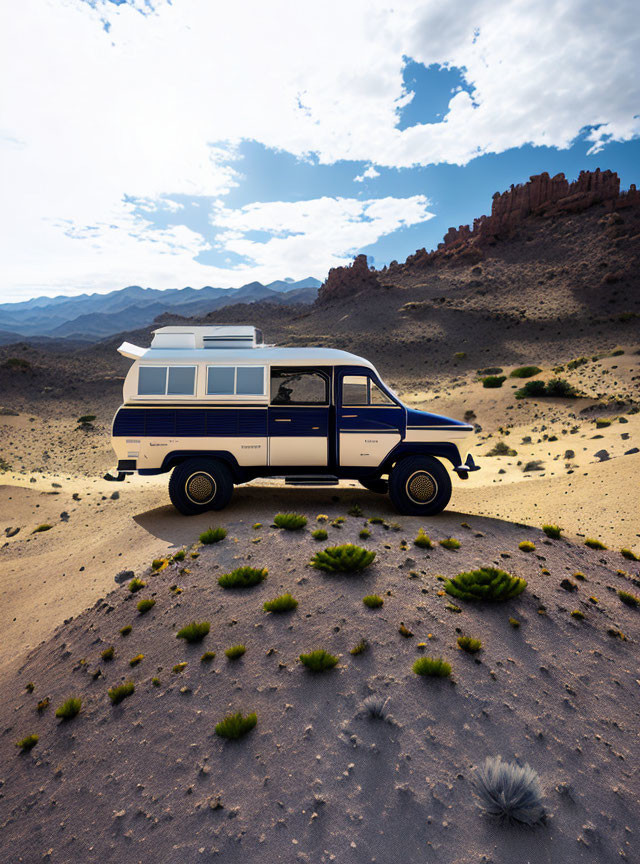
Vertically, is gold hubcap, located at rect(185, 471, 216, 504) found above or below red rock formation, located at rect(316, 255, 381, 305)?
below

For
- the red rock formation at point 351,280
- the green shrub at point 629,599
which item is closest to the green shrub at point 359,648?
the green shrub at point 629,599

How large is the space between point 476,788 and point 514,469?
590 inches

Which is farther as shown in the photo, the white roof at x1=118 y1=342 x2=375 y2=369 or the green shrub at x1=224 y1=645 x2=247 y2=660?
the white roof at x1=118 y1=342 x2=375 y2=369

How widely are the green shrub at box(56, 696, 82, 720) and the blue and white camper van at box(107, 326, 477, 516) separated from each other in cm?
510

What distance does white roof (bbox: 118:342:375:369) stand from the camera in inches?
380

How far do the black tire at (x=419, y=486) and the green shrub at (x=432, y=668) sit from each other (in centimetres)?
488

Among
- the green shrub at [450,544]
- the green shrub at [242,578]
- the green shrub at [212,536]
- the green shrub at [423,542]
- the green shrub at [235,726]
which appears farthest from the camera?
the green shrub at [212,536]

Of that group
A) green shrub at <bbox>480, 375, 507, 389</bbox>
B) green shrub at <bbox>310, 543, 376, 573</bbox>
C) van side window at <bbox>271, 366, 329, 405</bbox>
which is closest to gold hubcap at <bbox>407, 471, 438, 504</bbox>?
van side window at <bbox>271, 366, 329, 405</bbox>

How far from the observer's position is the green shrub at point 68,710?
16.6 ft

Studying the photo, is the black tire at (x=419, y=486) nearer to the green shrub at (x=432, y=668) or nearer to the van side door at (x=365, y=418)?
the van side door at (x=365, y=418)

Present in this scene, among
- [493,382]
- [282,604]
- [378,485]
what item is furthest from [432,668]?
[493,382]

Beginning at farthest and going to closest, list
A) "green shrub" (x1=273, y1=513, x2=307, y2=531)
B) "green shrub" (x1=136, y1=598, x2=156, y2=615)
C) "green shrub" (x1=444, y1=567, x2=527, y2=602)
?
"green shrub" (x1=273, y1=513, x2=307, y2=531), "green shrub" (x1=136, y1=598, x2=156, y2=615), "green shrub" (x1=444, y1=567, x2=527, y2=602)

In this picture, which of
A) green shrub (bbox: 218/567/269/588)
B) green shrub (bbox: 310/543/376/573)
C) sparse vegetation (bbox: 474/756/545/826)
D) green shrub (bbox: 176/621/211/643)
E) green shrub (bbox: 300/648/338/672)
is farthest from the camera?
green shrub (bbox: 310/543/376/573)

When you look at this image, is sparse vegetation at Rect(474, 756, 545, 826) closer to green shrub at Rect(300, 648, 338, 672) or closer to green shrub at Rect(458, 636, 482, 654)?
green shrub at Rect(458, 636, 482, 654)
